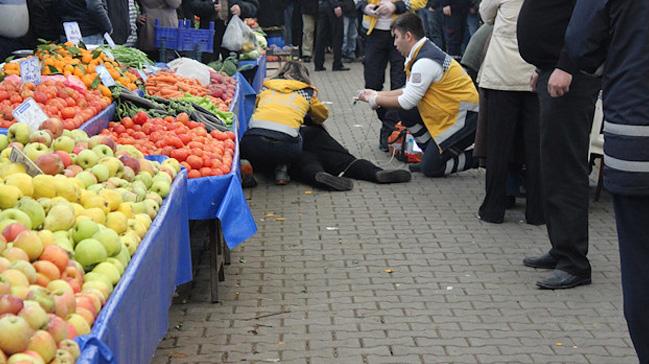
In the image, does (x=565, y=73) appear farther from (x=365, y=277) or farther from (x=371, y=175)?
(x=371, y=175)

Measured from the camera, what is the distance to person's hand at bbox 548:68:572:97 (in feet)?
16.0

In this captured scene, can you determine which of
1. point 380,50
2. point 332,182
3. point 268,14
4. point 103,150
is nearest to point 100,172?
point 103,150

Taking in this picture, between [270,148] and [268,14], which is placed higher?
[270,148]

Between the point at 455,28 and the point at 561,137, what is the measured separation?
411 inches

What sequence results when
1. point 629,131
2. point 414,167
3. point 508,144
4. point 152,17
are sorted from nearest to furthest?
point 629,131 < point 508,144 < point 414,167 < point 152,17

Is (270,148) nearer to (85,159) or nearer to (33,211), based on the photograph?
(85,159)

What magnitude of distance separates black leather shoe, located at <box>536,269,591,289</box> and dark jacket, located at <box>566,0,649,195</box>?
1.91 m

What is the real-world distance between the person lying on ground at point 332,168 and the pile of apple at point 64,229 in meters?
3.10

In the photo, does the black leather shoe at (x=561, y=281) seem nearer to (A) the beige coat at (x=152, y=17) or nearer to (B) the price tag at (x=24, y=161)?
(B) the price tag at (x=24, y=161)

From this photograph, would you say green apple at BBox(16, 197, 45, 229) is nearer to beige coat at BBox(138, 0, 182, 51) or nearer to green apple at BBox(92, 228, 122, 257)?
green apple at BBox(92, 228, 122, 257)

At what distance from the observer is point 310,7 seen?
1705cm

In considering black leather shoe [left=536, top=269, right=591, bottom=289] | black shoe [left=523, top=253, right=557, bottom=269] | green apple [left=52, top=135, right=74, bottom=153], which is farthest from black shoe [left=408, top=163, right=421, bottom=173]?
green apple [left=52, top=135, right=74, bottom=153]

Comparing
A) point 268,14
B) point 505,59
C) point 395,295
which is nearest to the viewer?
point 395,295

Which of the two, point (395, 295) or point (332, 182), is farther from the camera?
point (332, 182)
